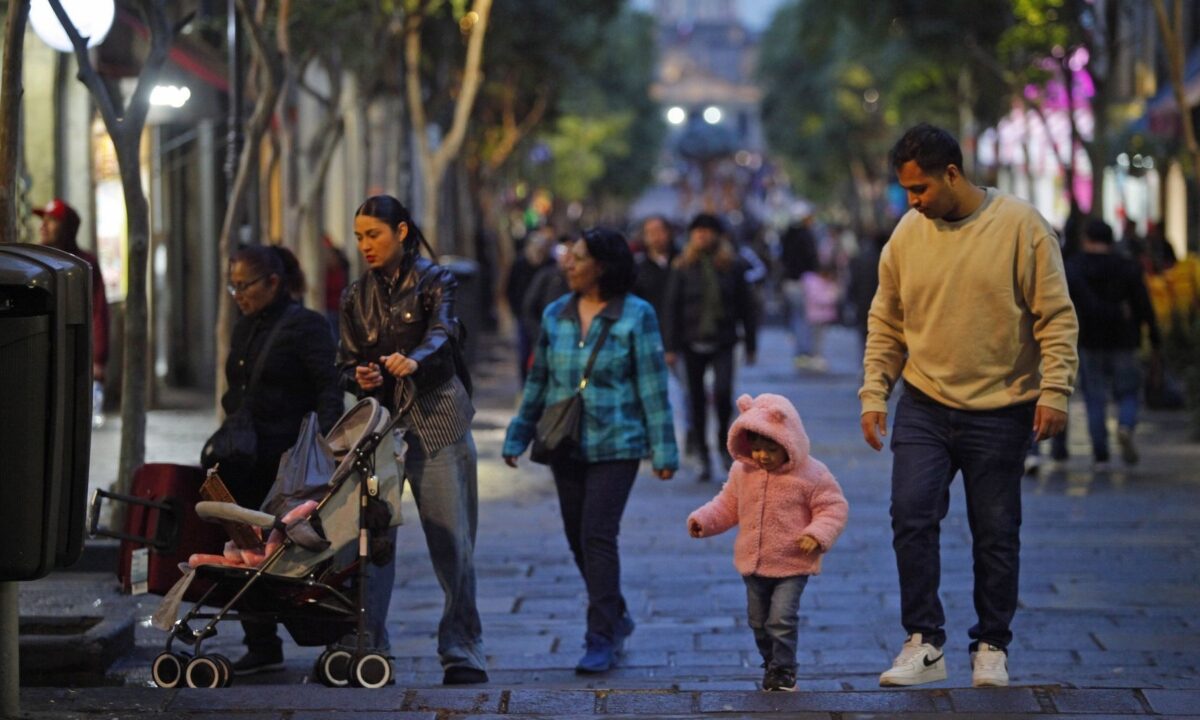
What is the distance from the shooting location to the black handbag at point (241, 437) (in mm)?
7520

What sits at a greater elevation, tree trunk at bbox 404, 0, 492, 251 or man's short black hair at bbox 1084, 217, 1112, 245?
tree trunk at bbox 404, 0, 492, 251

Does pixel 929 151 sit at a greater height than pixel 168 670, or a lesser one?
greater

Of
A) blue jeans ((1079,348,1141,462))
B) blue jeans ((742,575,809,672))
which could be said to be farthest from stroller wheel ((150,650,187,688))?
blue jeans ((1079,348,1141,462))

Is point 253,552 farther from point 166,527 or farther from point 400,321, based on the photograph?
point 400,321

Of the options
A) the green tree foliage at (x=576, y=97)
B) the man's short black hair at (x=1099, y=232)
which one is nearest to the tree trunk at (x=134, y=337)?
the man's short black hair at (x=1099, y=232)

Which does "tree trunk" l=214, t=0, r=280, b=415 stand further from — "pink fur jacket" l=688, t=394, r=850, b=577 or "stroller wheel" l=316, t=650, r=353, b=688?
"pink fur jacket" l=688, t=394, r=850, b=577

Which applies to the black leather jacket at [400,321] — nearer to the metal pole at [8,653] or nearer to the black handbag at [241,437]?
the black handbag at [241,437]

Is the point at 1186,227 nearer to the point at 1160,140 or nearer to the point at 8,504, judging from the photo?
the point at 1160,140

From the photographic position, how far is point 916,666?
21.6 ft

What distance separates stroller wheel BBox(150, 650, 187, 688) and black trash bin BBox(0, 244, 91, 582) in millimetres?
1334

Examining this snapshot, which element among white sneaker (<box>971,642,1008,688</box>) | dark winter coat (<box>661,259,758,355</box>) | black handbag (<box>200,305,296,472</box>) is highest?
dark winter coat (<box>661,259,758,355</box>)

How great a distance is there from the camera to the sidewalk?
6195 millimetres

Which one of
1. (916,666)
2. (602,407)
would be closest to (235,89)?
(602,407)

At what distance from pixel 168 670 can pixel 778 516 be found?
203 centimetres
